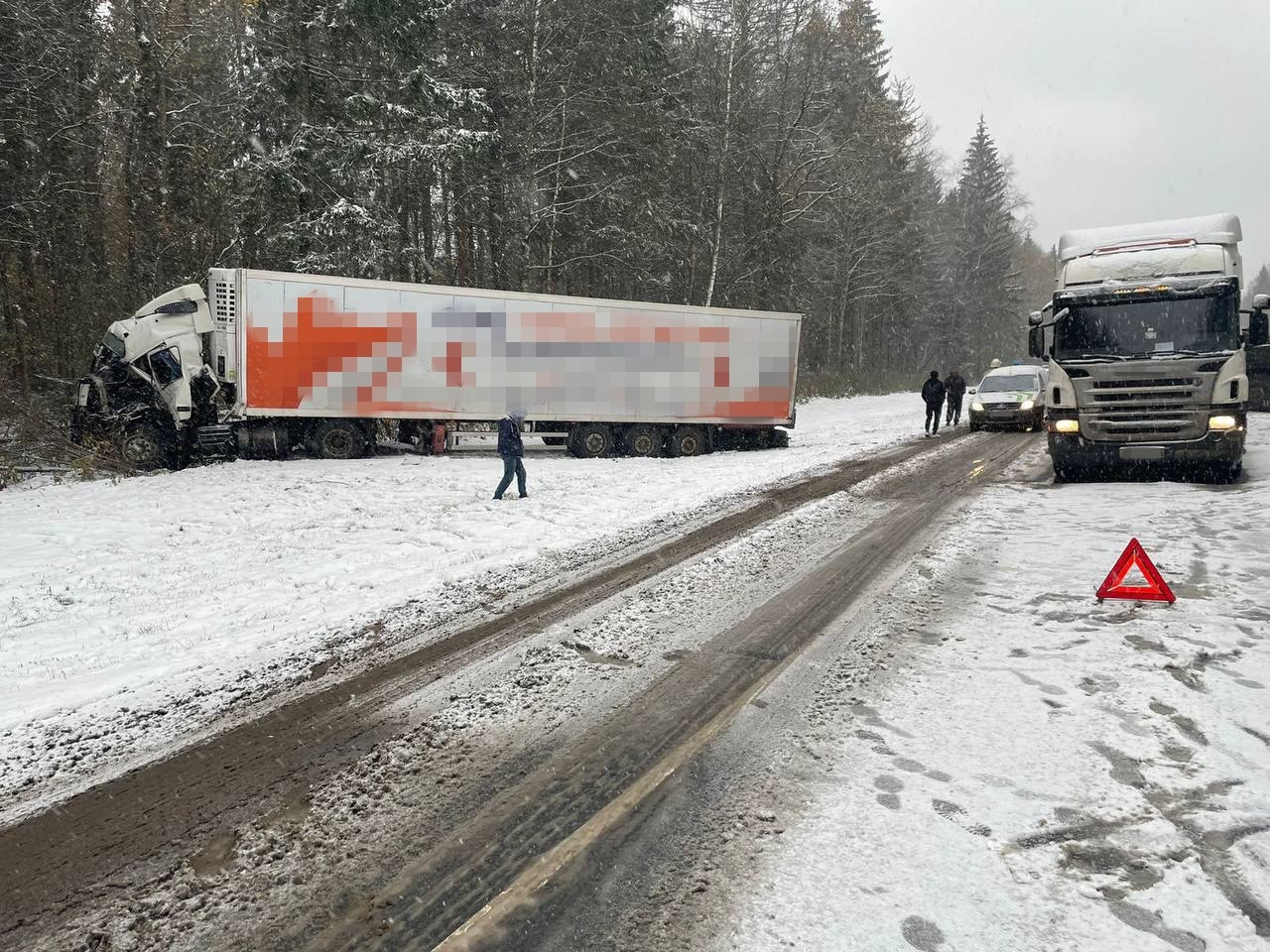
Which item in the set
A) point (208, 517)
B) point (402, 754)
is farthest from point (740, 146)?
point (402, 754)

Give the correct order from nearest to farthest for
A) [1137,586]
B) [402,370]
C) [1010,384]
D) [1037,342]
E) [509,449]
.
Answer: [1137,586]
[509,449]
[1037,342]
[402,370]
[1010,384]

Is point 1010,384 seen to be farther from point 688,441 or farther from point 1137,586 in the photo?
point 1137,586

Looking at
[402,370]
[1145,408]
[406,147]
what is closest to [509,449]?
[402,370]

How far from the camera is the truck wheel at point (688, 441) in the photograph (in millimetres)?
17484

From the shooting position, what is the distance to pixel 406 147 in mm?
18188

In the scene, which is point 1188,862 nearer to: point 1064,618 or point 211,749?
point 1064,618

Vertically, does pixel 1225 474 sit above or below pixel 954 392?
below

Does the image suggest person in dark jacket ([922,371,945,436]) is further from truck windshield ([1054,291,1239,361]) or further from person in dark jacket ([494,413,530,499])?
person in dark jacket ([494,413,530,499])

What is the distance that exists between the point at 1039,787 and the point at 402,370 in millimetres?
14421

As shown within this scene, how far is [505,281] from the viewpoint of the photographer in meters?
25.0

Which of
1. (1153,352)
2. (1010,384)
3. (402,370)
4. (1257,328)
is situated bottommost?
(402,370)

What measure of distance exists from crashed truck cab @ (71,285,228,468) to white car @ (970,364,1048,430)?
60.7ft

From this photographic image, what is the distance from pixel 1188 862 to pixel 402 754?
132 inches

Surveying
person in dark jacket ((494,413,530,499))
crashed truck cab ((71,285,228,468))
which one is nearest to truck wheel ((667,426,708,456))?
person in dark jacket ((494,413,530,499))
